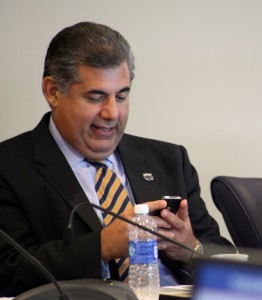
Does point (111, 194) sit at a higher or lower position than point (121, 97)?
lower

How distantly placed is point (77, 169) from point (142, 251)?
2.12 ft

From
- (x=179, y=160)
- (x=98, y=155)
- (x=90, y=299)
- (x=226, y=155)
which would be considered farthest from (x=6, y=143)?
(x=90, y=299)

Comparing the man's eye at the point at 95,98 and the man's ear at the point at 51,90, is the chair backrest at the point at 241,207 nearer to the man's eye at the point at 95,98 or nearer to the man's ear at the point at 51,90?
the man's eye at the point at 95,98

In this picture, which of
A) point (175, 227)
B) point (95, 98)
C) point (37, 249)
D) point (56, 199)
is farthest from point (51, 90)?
point (175, 227)

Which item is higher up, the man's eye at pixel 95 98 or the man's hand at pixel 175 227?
the man's eye at pixel 95 98

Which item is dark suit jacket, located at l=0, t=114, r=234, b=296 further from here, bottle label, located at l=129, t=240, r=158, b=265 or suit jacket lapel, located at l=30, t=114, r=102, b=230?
bottle label, located at l=129, t=240, r=158, b=265

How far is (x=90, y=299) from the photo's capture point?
1.19 metres

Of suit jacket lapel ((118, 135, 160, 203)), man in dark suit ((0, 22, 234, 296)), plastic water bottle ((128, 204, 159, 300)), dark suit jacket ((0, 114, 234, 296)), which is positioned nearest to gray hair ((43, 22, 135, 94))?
man in dark suit ((0, 22, 234, 296))

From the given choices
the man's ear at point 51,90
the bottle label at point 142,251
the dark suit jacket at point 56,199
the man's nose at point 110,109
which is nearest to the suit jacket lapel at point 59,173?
the dark suit jacket at point 56,199

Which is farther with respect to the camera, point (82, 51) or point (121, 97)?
point (121, 97)

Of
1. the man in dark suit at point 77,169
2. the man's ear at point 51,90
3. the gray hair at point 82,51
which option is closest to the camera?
the man in dark suit at point 77,169

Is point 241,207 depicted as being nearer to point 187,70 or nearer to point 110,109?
point 110,109

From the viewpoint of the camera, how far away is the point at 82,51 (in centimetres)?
227

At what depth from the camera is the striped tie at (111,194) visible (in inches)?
86.7
